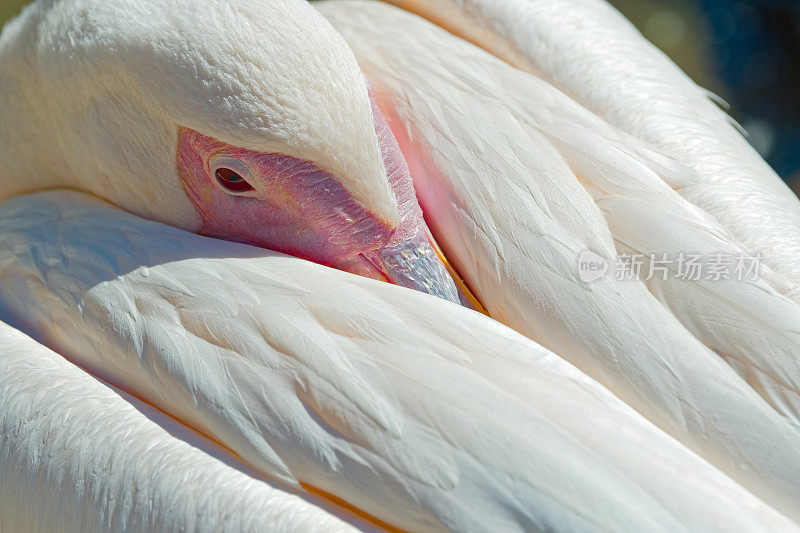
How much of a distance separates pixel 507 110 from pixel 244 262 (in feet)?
1.76

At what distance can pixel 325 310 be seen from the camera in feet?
3.98

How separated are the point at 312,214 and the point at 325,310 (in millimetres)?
207

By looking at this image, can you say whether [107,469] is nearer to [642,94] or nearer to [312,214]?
[312,214]

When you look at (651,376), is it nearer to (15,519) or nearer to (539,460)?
(539,460)

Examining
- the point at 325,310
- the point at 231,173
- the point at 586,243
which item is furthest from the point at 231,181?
the point at 586,243

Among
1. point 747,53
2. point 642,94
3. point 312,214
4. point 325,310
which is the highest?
point 747,53

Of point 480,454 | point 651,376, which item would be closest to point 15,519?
point 480,454

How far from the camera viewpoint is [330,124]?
4.16ft

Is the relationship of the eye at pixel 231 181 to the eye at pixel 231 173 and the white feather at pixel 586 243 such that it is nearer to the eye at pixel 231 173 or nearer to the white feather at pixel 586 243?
the eye at pixel 231 173

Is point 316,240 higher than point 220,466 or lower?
higher

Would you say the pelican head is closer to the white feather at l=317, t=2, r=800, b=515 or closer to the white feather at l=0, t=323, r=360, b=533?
the white feather at l=317, t=2, r=800, b=515

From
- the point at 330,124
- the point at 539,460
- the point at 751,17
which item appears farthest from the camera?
the point at 751,17

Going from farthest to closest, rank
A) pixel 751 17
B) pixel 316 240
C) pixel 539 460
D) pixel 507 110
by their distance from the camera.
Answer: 1. pixel 751 17
2. pixel 507 110
3. pixel 316 240
4. pixel 539 460

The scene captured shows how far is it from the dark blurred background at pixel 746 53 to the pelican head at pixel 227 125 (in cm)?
204
